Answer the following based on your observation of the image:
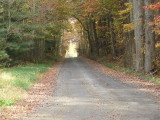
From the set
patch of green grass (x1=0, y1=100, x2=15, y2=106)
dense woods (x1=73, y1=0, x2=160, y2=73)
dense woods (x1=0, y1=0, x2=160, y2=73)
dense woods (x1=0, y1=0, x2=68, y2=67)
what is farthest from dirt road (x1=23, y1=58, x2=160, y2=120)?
dense woods (x1=0, y1=0, x2=68, y2=67)

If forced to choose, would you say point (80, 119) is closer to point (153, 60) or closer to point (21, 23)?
point (153, 60)

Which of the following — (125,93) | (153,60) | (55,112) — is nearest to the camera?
(55,112)

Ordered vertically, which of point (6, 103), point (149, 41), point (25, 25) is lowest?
point (6, 103)

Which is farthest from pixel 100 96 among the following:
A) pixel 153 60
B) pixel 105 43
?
pixel 105 43

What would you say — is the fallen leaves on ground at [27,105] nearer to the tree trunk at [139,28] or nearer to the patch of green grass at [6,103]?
the patch of green grass at [6,103]

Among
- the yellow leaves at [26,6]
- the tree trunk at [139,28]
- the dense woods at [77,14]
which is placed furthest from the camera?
the yellow leaves at [26,6]

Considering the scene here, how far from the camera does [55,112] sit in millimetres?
9336

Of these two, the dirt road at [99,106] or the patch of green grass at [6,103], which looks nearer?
the dirt road at [99,106]

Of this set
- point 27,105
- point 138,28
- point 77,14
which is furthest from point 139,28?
point 77,14

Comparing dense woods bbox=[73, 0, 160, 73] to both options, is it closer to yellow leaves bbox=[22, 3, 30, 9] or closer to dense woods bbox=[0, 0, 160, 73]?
dense woods bbox=[0, 0, 160, 73]

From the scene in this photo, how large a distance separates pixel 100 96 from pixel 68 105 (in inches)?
91.4

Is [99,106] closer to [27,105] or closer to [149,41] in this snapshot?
[27,105]

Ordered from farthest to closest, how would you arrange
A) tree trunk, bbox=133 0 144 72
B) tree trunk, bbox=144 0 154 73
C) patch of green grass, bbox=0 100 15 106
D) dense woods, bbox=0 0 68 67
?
dense woods, bbox=0 0 68 67, tree trunk, bbox=133 0 144 72, tree trunk, bbox=144 0 154 73, patch of green grass, bbox=0 100 15 106

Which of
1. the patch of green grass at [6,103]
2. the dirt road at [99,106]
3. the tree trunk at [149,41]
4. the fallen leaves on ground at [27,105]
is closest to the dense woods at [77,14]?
the tree trunk at [149,41]
